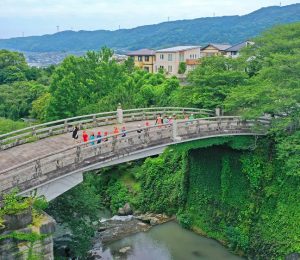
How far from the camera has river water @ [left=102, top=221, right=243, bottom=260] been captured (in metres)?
29.4

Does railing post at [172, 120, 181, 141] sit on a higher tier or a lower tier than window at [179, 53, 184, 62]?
lower

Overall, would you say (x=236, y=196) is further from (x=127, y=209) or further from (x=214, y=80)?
(x=127, y=209)

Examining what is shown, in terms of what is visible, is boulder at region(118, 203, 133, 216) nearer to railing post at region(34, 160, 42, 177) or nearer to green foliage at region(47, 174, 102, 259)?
green foliage at region(47, 174, 102, 259)

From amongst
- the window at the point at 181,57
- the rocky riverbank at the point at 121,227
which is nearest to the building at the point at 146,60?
the window at the point at 181,57

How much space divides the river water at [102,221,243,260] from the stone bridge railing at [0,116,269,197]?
28.7 feet

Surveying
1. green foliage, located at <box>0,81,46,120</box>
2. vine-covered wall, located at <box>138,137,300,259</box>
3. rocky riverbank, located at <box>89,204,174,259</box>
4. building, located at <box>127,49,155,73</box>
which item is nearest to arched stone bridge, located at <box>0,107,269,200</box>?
vine-covered wall, located at <box>138,137,300,259</box>

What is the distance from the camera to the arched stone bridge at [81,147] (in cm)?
1852

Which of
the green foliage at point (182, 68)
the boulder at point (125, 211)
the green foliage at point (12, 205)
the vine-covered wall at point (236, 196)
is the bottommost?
the boulder at point (125, 211)

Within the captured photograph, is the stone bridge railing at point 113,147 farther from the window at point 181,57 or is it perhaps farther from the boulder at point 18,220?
the window at point 181,57

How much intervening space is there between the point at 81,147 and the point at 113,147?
1660 mm

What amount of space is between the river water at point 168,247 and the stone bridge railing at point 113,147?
873 cm

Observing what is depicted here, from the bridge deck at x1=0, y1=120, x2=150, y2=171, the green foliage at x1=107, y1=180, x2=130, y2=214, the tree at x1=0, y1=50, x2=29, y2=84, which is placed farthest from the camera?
the tree at x1=0, y1=50, x2=29, y2=84

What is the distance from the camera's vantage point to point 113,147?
21.9 meters

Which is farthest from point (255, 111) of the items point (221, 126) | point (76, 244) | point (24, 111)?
point (24, 111)
